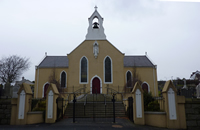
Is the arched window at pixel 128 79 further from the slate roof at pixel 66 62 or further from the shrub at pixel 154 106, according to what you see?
the shrub at pixel 154 106

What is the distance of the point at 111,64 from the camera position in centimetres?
2523

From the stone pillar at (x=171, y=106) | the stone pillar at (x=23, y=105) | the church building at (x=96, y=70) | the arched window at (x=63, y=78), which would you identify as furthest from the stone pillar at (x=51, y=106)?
the arched window at (x=63, y=78)

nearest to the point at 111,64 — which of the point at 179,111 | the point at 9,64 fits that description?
the point at 179,111

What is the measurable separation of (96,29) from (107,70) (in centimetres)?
623

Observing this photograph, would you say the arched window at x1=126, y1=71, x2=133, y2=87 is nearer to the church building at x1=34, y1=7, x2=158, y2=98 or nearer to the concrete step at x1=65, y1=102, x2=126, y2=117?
the church building at x1=34, y1=7, x2=158, y2=98

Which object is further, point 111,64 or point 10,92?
point 111,64

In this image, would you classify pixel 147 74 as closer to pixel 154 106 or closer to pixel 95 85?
pixel 95 85

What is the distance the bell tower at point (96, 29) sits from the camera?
2622cm

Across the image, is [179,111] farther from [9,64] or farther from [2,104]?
[9,64]

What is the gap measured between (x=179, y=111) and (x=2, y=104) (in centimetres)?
1064

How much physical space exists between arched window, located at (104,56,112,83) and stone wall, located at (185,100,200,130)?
48.1ft

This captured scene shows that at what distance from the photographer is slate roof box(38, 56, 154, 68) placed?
28828 millimetres

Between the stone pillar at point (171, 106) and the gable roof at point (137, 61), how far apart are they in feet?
57.9

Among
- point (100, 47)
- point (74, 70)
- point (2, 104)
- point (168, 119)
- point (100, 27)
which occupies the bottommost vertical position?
point (168, 119)
